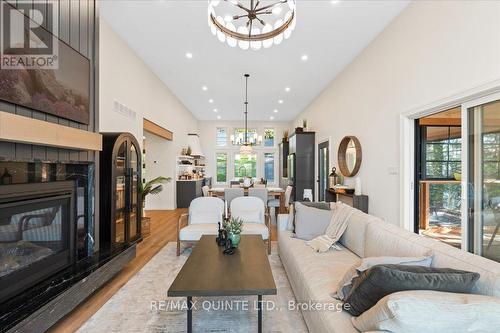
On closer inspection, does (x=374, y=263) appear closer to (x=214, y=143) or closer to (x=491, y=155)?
(x=491, y=155)

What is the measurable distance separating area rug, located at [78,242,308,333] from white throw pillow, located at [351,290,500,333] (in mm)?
1255

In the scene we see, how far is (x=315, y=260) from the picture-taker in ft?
8.16

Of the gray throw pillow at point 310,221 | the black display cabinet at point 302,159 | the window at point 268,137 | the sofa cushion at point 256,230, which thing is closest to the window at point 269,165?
the window at point 268,137

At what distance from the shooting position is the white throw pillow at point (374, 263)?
→ 1.62 metres

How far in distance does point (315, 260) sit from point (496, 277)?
4.51 ft

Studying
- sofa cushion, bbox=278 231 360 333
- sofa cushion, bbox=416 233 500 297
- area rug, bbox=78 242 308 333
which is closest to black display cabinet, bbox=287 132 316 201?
sofa cushion, bbox=278 231 360 333

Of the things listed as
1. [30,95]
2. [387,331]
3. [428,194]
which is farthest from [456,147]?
[30,95]

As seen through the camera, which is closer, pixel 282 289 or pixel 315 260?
pixel 315 260

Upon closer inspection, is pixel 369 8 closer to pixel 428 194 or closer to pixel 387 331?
pixel 428 194

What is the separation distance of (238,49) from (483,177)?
13.0 ft

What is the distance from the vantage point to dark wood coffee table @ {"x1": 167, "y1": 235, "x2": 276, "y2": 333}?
178 cm

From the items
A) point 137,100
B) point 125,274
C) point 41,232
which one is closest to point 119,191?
point 125,274

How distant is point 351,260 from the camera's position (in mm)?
2527

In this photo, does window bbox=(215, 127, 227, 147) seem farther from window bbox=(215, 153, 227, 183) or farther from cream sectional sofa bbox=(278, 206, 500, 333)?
cream sectional sofa bbox=(278, 206, 500, 333)
